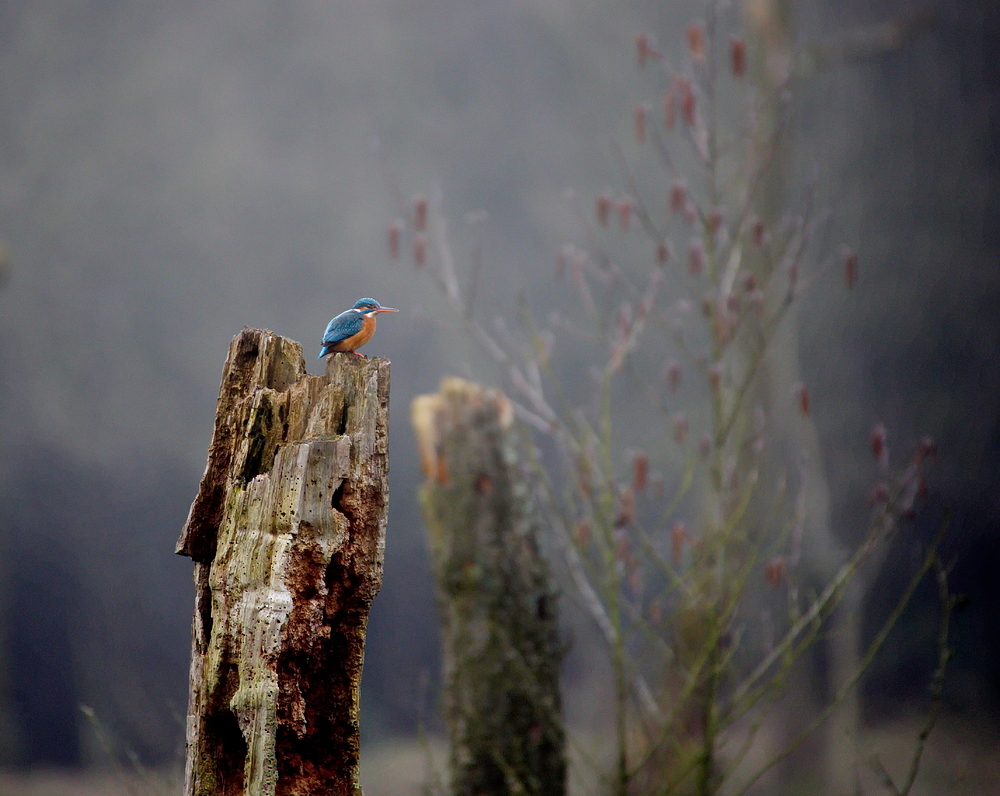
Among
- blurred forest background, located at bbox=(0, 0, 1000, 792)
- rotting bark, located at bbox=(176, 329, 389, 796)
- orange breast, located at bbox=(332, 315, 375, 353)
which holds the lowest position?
rotting bark, located at bbox=(176, 329, 389, 796)

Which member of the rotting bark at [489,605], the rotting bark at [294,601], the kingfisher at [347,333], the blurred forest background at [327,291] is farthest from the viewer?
the blurred forest background at [327,291]

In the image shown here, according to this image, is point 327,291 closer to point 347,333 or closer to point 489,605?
point 489,605

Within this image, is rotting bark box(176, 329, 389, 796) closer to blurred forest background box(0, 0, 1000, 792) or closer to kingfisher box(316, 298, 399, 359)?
kingfisher box(316, 298, 399, 359)

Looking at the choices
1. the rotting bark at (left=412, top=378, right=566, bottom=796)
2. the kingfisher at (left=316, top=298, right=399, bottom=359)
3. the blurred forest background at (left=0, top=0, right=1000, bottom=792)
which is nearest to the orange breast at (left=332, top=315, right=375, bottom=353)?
the kingfisher at (left=316, top=298, right=399, bottom=359)

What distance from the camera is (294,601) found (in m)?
1.20

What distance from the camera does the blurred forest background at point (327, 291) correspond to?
16.5 feet

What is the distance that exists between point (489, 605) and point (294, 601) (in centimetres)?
173

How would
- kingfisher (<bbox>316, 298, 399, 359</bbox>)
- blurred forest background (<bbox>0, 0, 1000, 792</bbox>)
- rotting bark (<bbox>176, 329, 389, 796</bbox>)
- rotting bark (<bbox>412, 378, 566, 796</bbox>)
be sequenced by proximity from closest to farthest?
rotting bark (<bbox>176, 329, 389, 796</bbox>), kingfisher (<bbox>316, 298, 399, 359</bbox>), rotting bark (<bbox>412, 378, 566, 796</bbox>), blurred forest background (<bbox>0, 0, 1000, 792</bbox>)

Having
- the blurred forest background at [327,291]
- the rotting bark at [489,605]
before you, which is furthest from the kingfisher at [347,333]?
the blurred forest background at [327,291]

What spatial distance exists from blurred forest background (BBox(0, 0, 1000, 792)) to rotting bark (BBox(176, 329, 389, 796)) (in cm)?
365

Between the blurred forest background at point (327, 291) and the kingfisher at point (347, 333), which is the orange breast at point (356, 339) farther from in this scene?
the blurred forest background at point (327, 291)

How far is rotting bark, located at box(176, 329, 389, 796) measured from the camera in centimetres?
117

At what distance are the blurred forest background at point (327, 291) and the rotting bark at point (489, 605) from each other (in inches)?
79.3

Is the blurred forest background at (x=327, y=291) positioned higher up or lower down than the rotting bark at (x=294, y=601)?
higher up
